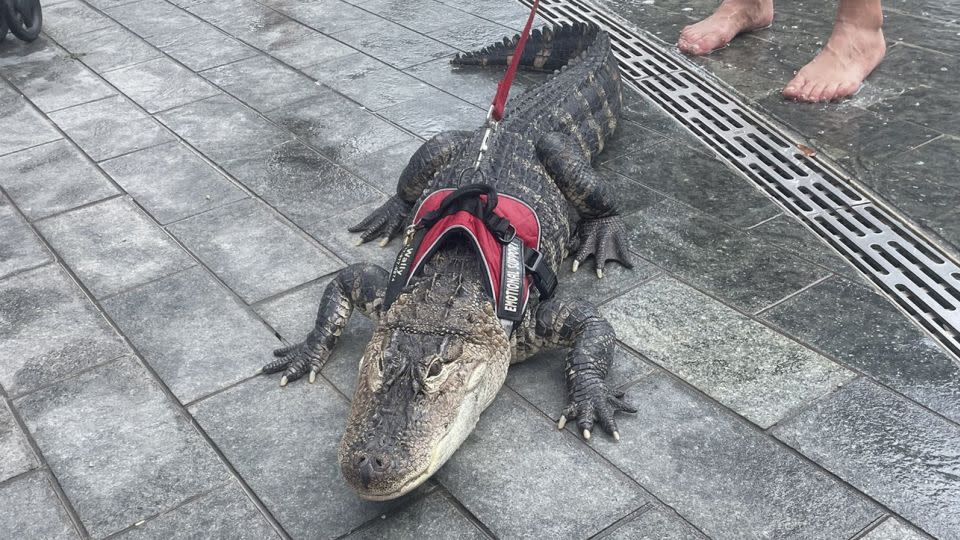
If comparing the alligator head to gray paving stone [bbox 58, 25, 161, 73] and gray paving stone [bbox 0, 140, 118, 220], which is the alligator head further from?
gray paving stone [bbox 58, 25, 161, 73]

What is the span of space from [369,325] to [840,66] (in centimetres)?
394

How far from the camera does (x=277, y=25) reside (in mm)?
7824

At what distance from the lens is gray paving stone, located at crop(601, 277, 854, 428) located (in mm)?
3779

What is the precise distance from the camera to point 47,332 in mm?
4273

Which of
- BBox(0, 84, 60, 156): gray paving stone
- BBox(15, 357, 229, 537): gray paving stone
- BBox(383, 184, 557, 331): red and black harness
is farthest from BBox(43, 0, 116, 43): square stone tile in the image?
BBox(383, 184, 557, 331): red and black harness

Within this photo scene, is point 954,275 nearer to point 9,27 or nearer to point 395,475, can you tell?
point 395,475

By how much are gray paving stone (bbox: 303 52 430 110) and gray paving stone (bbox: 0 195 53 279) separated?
232cm

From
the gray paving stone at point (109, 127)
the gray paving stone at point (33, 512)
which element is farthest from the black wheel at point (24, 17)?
the gray paving stone at point (33, 512)

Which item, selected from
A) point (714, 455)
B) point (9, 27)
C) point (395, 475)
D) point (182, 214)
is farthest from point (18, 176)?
point (714, 455)

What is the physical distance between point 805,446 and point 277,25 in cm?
588

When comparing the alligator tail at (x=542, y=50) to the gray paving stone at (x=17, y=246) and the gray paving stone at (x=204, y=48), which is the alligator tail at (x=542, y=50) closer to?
the gray paving stone at (x=204, y=48)

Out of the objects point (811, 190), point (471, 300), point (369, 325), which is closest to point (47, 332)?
point (369, 325)

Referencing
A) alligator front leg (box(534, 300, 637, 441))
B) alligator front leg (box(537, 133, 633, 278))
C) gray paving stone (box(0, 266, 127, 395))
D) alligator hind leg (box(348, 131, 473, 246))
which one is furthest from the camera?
alligator hind leg (box(348, 131, 473, 246))

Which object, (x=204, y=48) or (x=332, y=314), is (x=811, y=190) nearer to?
(x=332, y=314)
